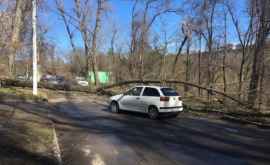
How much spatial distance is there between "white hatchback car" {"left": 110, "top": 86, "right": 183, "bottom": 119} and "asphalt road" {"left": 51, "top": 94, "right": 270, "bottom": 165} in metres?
1.49

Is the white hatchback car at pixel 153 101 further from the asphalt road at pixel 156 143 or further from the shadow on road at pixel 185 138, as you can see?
the asphalt road at pixel 156 143

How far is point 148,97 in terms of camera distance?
14.2 meters

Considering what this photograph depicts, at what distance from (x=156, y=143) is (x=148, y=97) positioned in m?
5.71

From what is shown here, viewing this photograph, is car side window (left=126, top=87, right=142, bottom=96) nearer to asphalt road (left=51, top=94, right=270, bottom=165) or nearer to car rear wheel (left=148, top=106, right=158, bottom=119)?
car rear wheel (left=148, top=106, right=158, bottom=119)

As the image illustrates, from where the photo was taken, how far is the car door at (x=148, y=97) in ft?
45.4

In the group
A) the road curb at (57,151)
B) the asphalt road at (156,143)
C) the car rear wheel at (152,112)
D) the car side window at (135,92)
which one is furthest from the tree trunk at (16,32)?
the road curb at (57,151)

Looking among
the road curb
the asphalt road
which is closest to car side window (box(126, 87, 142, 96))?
the asphalt road

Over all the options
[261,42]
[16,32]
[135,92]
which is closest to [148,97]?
[135,92]

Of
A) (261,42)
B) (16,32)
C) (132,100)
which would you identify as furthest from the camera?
(16,32)

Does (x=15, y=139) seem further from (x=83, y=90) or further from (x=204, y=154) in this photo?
(x=83, y=90)

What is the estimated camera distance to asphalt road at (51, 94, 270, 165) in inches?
270

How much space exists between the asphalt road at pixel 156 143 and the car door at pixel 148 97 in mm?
1756

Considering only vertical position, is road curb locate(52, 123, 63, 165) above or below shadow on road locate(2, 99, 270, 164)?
above

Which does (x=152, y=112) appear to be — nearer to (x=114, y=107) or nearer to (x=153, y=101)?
(x=153, y=101)
